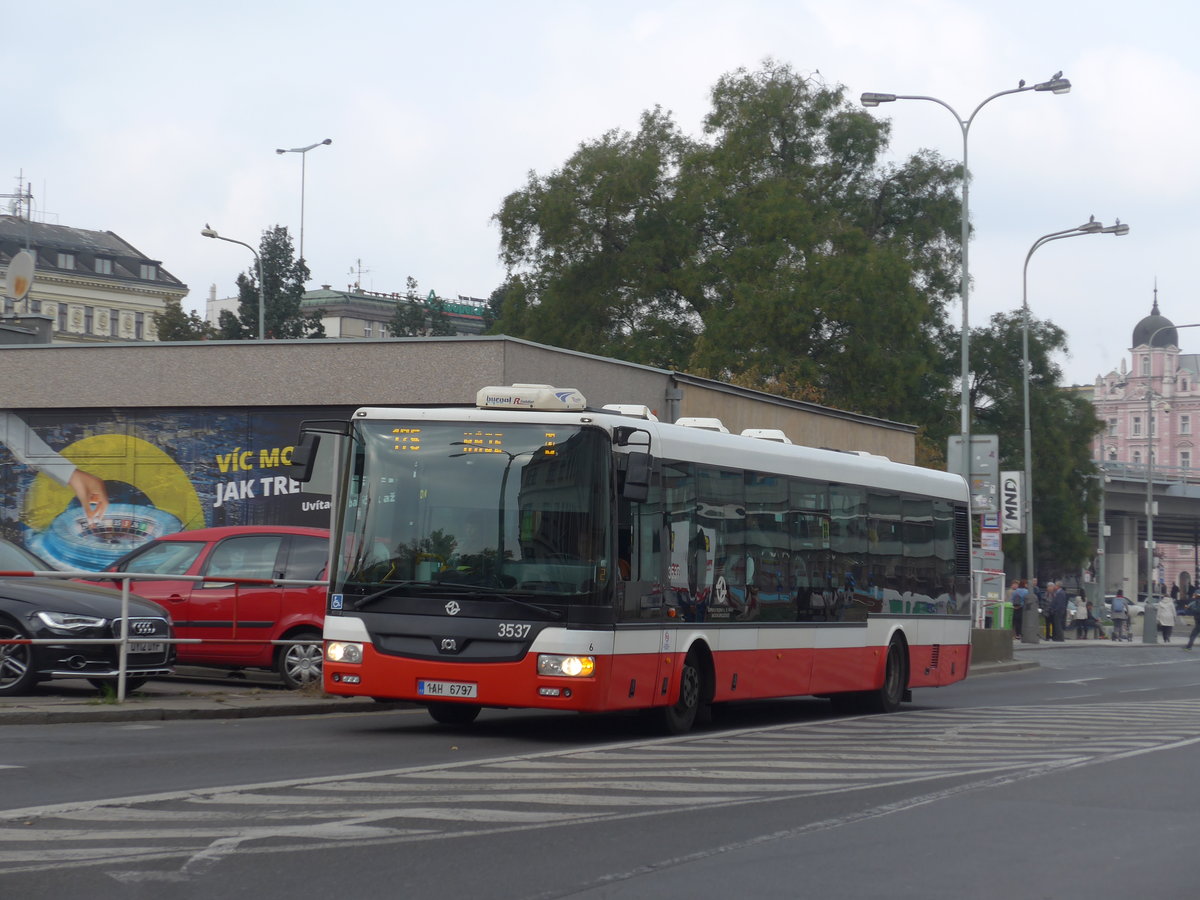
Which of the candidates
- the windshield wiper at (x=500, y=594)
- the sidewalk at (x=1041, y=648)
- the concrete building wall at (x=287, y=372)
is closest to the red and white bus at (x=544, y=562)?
the windshield wiper at (x=500, y=594)

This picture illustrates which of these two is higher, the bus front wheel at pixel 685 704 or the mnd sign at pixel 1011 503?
the mnd sign at pixel 1011 503

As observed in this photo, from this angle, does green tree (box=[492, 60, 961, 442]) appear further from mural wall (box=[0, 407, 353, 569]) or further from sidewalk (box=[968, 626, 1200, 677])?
mural wall (box=[0, 407, 353, 569])

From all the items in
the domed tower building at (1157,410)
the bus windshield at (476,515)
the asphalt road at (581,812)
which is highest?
the domed tower building at (1157,410)

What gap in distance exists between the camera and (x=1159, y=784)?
1196 centimetres

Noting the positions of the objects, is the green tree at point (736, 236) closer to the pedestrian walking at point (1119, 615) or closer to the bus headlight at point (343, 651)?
the pedestrian walking at point (1119, 615)

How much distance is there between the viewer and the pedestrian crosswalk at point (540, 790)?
7863 millimetres

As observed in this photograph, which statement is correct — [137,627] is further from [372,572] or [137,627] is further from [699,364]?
[699,364]

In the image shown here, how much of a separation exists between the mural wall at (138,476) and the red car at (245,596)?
7.28 meters

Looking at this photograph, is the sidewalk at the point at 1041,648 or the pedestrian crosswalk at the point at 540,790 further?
the sidewalk at the point at 1041,648

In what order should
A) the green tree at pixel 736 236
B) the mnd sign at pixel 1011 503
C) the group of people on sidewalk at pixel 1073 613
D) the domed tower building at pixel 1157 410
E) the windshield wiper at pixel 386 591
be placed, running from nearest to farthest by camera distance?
the windshield wiper at pixel 386 591, the mnd sign at pixel 1011 503, the group of people on sidewalk at pixel 1073 613, the green tree at pixel 736 236, the domed tower building at pixel 1157 410

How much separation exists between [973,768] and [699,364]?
3874 centimetres

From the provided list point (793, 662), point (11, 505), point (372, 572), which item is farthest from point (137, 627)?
point (11, 505)

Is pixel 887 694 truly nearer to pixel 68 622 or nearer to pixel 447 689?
pixel 447 689

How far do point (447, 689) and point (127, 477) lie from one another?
14.0 meters
